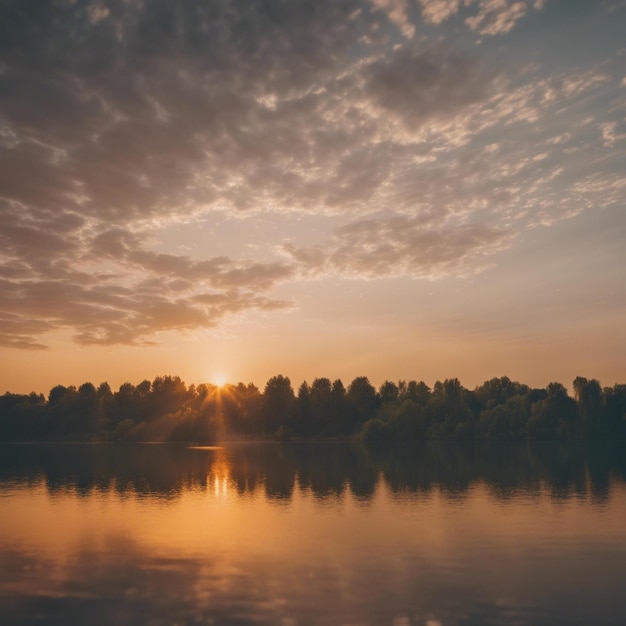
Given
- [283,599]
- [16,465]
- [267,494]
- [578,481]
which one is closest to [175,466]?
[16,465]

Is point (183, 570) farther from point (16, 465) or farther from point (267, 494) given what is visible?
point (16, 465)

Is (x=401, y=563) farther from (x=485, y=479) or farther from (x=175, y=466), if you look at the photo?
(x=175, y=466)

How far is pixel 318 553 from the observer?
4609 cm

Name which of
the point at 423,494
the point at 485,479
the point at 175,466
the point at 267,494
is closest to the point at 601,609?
the point at 423,494

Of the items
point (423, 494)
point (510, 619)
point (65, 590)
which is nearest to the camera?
point (510, 619)

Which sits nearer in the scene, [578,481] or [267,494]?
[267,494]

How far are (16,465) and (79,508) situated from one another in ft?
289

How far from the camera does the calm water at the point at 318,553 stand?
32.7m

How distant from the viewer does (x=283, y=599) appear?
112 feet

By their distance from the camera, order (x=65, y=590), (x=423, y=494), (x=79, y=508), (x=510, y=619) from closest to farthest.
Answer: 1. (x=510, y=619)
2. (x=65, y=590)
3. (x=79, y=508)
4. (x=423, y=494)

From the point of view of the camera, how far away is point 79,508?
71.8 meters

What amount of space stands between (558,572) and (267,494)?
164 feet

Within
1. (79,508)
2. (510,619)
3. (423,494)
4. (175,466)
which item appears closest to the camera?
(510,619)

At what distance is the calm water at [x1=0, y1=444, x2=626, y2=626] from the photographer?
32.7 metres
